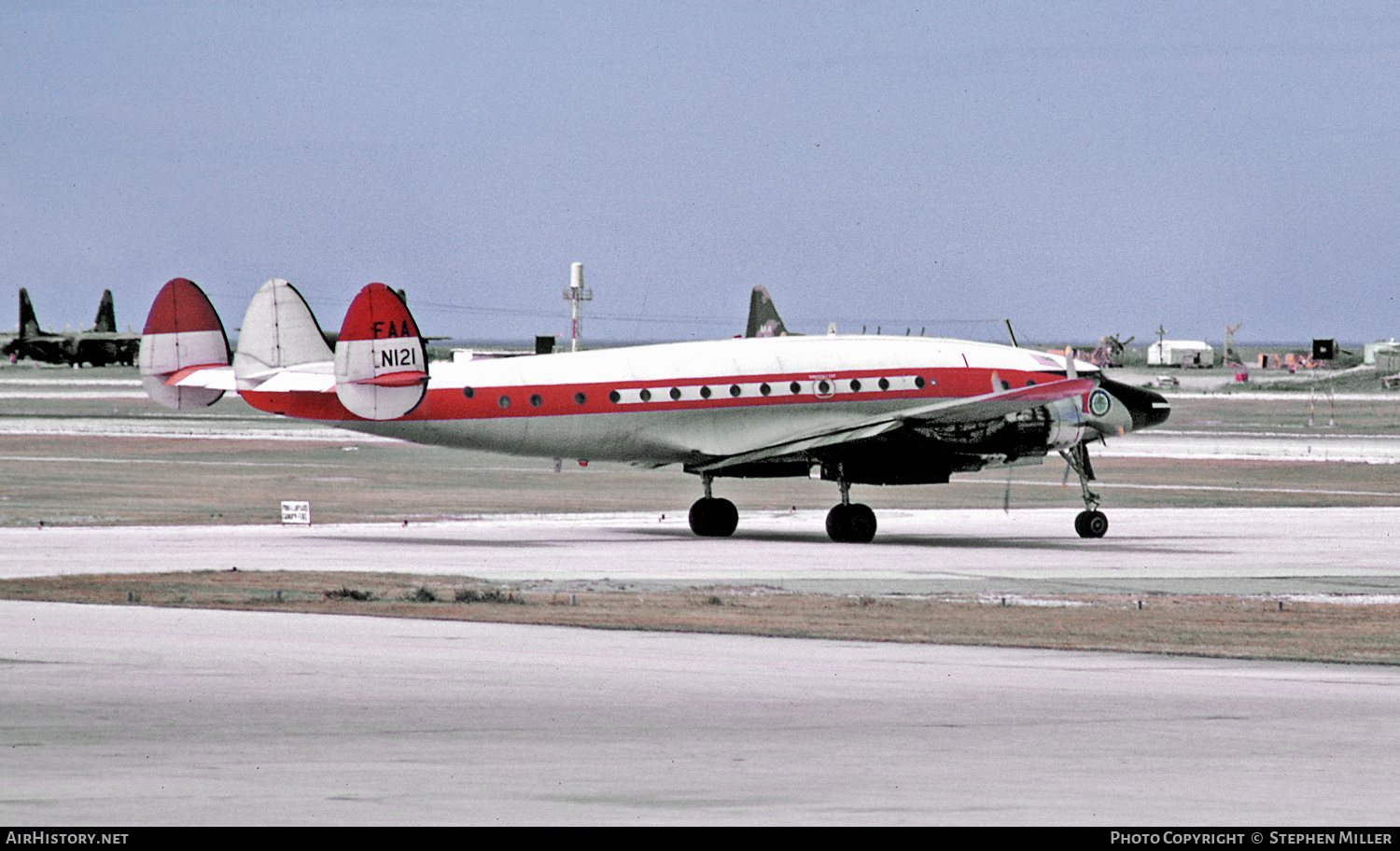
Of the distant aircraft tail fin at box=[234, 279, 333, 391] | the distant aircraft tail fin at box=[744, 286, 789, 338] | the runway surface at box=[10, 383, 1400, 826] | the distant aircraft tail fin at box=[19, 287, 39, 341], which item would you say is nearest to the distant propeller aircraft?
the distant aircraft tail fin at box=[19, 287, 39, 341]

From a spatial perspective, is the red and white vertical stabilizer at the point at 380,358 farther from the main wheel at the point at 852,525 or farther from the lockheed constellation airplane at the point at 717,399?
the main wheel at the point at 852,525

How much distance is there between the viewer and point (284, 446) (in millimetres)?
67125

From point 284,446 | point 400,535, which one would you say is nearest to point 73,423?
point 284,446

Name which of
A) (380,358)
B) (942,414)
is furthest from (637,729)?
(942,414)

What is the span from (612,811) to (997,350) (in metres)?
28.8

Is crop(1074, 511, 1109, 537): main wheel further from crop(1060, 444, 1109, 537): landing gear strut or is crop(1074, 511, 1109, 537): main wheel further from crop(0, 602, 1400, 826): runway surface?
crop(0, 602, 1400, 826): runway surface

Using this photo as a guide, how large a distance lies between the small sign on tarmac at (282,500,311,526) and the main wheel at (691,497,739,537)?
8153 mm

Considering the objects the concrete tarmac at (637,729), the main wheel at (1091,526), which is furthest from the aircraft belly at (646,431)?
the concrete tarmac at (637,729)

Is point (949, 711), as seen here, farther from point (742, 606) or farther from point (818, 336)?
point (818, 336)

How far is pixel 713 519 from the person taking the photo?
37.5 metres

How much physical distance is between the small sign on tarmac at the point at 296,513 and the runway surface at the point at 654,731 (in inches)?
638

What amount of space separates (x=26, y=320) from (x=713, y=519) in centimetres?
17737

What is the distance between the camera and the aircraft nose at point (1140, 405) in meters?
38.3

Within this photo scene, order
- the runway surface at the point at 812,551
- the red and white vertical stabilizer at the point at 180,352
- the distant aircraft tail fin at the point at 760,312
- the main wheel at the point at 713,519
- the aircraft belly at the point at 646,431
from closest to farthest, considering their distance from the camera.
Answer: the runway surface at the point at 812,551 < the red and white vertical stabilizer at the point at 180,352 < the aircraft belly at the point at 646,431 < the main wheel at the point at 713,519 < the distant aircraft tail fin at the point at 760,312
